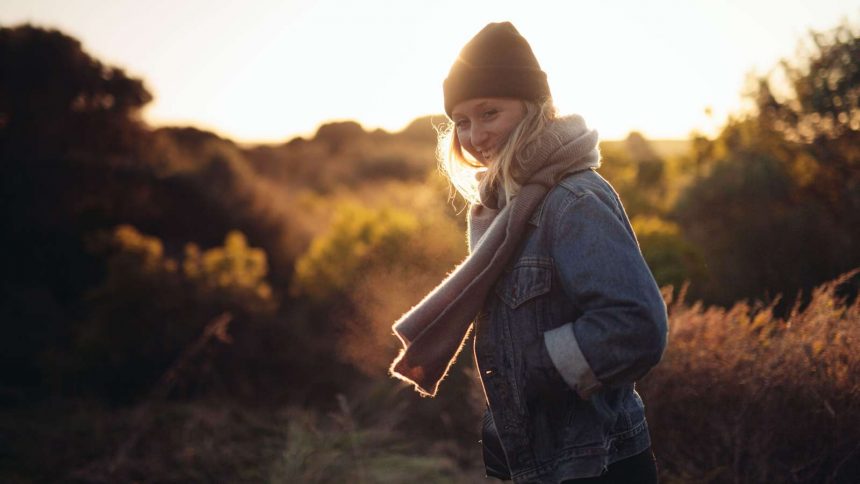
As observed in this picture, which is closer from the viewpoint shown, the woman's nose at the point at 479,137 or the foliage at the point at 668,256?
the woman's nose at the point at 479,137

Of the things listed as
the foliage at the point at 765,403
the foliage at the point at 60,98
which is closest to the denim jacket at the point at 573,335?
the foliage at the point at 765,403

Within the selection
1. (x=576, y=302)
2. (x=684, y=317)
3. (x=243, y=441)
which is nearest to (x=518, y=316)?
(x=576, y=302)

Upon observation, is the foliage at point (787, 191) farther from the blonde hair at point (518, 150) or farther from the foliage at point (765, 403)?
the blonde hair at point (518, 150)

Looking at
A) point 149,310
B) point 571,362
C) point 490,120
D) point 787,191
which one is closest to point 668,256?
point 787,191

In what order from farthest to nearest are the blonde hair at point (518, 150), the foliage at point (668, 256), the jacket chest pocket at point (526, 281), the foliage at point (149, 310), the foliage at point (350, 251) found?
the foliage at point (350, 251) < the foliage at point (149, 310) < the foliage at point (668, 256) < the blonde hair at point (518, 150) < the jacket chest pocket at point (526, 281)

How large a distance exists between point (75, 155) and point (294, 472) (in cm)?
1382

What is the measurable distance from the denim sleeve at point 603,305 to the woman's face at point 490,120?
334mm

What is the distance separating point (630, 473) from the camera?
1.50 metres

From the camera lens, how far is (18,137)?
14.8 meters

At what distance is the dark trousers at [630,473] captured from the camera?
144 centimetres

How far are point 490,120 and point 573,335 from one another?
2.05 ft

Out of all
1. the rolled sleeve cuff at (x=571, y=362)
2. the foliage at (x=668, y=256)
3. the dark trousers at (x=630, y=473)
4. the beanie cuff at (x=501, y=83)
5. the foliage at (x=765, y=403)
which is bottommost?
the foliage at (x=765, y=403)

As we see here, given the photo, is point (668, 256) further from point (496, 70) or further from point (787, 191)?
point (496, 70)

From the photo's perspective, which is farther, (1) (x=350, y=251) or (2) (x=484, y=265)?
(1) (x=350, y=251)
